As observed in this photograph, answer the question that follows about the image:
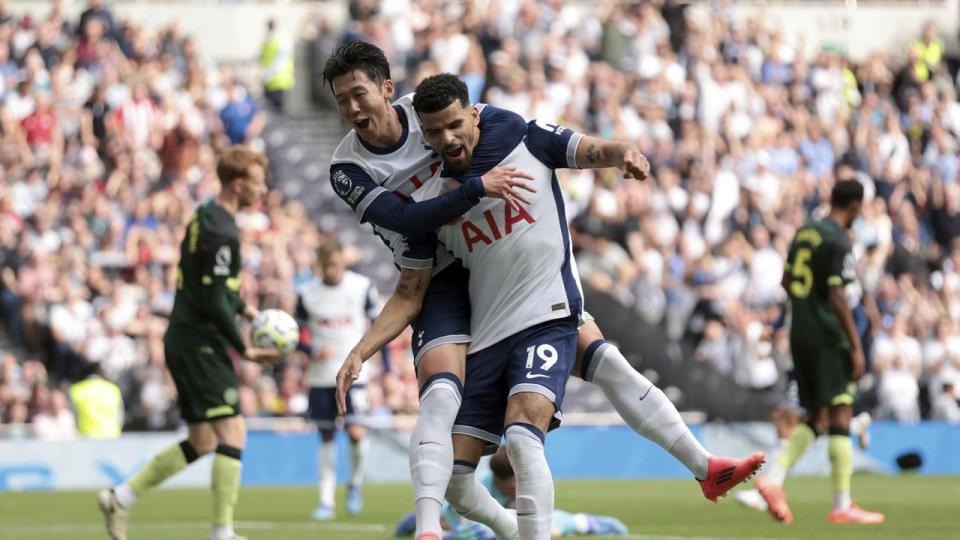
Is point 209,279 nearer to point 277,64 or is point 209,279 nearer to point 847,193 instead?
point 847,193

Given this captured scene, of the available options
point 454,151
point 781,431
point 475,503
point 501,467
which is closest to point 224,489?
point 501,467

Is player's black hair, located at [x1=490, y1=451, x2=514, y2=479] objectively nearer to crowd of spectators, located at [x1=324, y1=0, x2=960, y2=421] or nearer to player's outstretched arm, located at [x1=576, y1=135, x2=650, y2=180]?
player's outstretched arm, located at [x1=576, y1=135, x2=650, y2=180]

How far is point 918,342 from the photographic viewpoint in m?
25.6

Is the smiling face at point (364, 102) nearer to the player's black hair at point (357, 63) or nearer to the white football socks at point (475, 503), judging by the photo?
the player's black hair at point (357, 63)

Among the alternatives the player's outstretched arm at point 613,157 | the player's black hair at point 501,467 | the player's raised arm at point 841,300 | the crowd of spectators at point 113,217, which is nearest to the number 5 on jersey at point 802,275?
the player's raised arm at point 841,300

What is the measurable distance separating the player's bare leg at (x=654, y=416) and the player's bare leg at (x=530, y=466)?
0.64 m

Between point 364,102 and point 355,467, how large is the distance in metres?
8.43

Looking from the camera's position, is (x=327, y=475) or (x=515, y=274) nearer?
(x=515, y=274)

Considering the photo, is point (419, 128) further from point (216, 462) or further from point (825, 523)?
point (825, 523)

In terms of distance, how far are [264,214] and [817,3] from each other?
13.5 meters

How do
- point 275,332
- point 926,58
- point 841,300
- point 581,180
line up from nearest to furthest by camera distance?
1. point 275,332
2. point 841,300
3. point 581,180
4. point 926,58

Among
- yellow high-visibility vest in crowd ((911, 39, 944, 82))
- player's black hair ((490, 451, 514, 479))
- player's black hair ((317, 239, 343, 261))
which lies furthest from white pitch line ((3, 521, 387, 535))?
yellow high-visibility vest in crowd ((911, 39, 944, 82))

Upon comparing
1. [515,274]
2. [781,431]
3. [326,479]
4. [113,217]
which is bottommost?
[515,274]

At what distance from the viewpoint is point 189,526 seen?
14609mm
